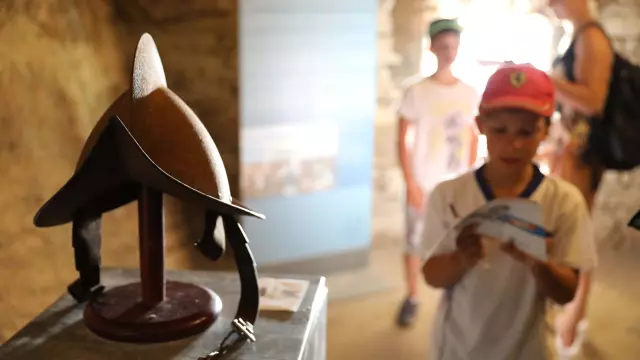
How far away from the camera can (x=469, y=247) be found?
132 cm

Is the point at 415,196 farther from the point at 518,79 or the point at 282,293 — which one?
the point at 282,293

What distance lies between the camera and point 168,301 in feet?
3.77

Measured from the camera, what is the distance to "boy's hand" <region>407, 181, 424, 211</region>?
2.32m

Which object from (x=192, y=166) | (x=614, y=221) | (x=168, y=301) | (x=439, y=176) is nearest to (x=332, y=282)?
(x=439, y=176)

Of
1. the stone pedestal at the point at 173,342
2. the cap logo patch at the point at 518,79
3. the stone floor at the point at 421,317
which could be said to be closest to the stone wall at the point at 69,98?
the stone floor at the point at 421,317

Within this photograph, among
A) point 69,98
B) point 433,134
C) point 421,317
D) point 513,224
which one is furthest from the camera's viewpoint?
point 421,317

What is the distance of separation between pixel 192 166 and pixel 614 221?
2552 mm

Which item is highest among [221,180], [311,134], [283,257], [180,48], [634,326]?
[180,48]

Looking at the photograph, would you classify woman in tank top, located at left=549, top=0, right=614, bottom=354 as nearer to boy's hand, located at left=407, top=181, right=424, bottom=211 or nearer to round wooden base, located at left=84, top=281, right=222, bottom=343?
boy's hand, located at left=407, top=181, right=424, bottom=211

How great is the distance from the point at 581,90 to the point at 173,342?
1.52 m

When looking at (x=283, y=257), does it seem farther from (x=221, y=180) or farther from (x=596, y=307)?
(x=221, y=180)

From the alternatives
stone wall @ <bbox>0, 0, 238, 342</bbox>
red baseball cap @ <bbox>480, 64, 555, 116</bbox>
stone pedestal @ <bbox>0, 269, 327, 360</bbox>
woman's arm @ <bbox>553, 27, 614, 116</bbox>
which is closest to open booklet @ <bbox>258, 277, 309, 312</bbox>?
stone pedestal @ <bbox>0, 269, 327, 360</bbox>

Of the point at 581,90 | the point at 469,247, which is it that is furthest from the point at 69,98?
the point at 581,90

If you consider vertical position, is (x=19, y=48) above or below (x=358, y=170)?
above
